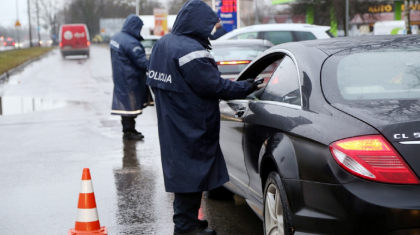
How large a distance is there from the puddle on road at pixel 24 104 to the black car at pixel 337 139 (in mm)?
10408

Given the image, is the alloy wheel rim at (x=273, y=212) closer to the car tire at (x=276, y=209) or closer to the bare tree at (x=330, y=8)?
the car tire at (x=276, y=209)

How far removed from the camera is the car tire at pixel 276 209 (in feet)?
11.9

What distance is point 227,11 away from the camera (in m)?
27.9

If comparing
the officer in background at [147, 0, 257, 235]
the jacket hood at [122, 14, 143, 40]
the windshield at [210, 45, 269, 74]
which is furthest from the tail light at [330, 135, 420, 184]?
the windshield at [210, 45, 269, 74]

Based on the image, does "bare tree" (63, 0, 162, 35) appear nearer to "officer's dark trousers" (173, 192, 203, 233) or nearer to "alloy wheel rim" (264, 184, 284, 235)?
"officer's dark trousers" (173, 192, 203, 233)

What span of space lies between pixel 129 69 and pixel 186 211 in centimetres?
544

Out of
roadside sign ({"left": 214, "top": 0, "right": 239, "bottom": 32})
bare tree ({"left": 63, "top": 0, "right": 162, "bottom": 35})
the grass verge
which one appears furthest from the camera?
bare tree ({"left": 63, "top": 0, "right": 162, "bottom": 35})

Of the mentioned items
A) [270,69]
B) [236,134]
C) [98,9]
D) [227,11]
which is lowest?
[236,134]

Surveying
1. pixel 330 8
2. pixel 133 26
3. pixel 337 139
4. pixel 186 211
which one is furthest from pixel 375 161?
pixel 330 8

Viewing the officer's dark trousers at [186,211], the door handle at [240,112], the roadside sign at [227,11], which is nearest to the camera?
the officer's dark trousers at [186,211]

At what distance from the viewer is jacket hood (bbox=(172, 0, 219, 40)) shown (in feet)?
14.6

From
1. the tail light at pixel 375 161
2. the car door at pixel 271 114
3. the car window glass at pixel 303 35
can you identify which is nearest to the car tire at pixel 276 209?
the car door at pixel 271 114

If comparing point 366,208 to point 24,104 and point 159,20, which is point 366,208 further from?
point 159,20

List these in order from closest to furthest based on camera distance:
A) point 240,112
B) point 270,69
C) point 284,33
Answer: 1. point 240,112
2. point 270,69
3. point 284,33
